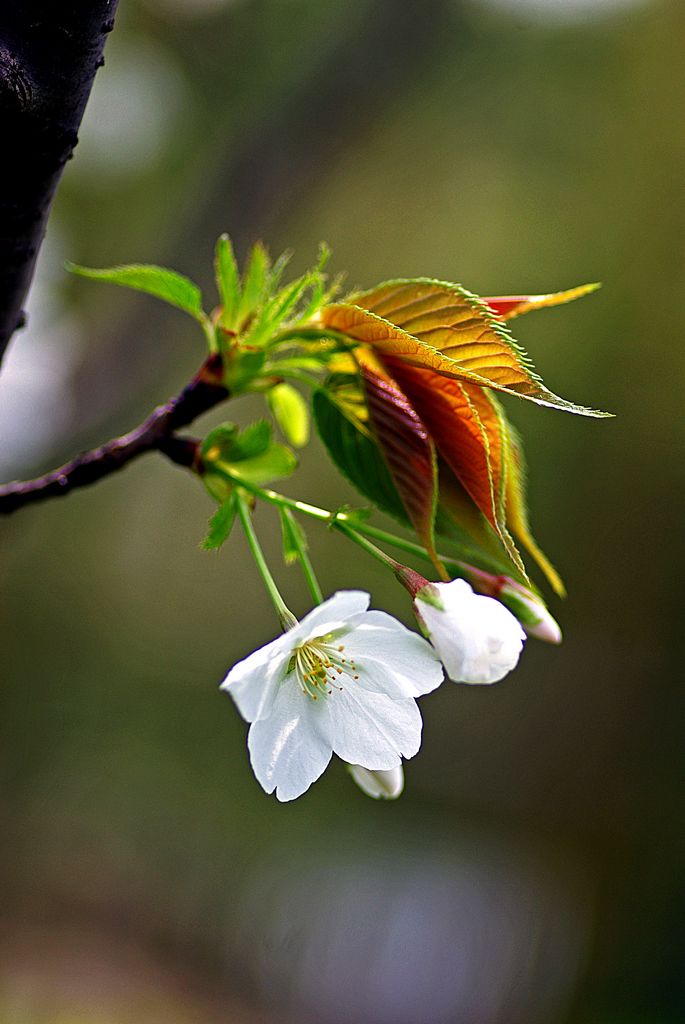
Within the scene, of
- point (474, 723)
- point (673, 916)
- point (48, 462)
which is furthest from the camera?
point (474, 723)

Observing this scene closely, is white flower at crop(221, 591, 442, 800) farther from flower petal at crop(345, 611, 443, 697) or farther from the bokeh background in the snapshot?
the bokeh background

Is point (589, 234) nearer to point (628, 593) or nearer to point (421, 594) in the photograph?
point (628, 593)

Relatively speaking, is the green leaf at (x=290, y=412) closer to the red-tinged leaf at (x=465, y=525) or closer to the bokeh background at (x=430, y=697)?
the red-tinged leaf at (x=465, y=525)

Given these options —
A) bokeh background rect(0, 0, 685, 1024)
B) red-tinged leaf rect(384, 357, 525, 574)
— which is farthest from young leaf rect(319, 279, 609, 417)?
bokeh background rect(0, 0, 685, 1024)

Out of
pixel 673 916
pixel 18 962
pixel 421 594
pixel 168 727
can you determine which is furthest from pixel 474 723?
pixel 421 594

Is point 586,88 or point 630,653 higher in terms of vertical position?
point 586,88

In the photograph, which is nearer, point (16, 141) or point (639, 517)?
point (16, 141)
